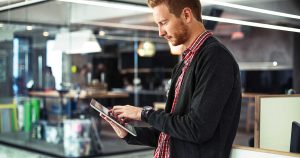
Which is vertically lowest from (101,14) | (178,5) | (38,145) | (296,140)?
(38,145)

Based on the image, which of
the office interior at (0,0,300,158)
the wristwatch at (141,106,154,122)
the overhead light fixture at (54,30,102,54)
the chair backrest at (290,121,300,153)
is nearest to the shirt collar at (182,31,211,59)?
the wristwatch at (141,106,154,122)

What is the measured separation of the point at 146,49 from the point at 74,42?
4.28 metres

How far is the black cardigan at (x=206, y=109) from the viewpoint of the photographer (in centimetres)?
120

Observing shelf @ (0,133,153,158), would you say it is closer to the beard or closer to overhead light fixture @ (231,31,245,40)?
overhead light fixture @ (231,31,245,40)

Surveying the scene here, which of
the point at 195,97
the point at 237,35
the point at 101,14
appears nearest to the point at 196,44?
the point at 195,97

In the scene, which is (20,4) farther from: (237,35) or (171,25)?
(237,35)

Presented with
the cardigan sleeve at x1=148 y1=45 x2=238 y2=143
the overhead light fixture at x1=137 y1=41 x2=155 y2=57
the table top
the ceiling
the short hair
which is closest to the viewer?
the cardigan sleeve at x1=148 y1=45 x2=238 y2=143

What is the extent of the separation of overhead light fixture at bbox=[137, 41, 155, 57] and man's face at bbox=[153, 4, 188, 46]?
28.3ft

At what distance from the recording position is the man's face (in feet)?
4.29

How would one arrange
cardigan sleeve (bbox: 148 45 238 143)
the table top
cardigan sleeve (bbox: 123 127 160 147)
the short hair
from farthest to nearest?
1. the table top
2. cardigan sleeve (bbox: 123 127 160 147)
3. the short hair
4. cardigan sleeve (bbox: 148 45 238 143)

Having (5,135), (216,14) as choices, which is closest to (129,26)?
(5,135)

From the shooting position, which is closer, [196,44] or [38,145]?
[196,44]

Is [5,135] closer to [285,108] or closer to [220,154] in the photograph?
[285,108]

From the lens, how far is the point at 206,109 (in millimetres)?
1190
